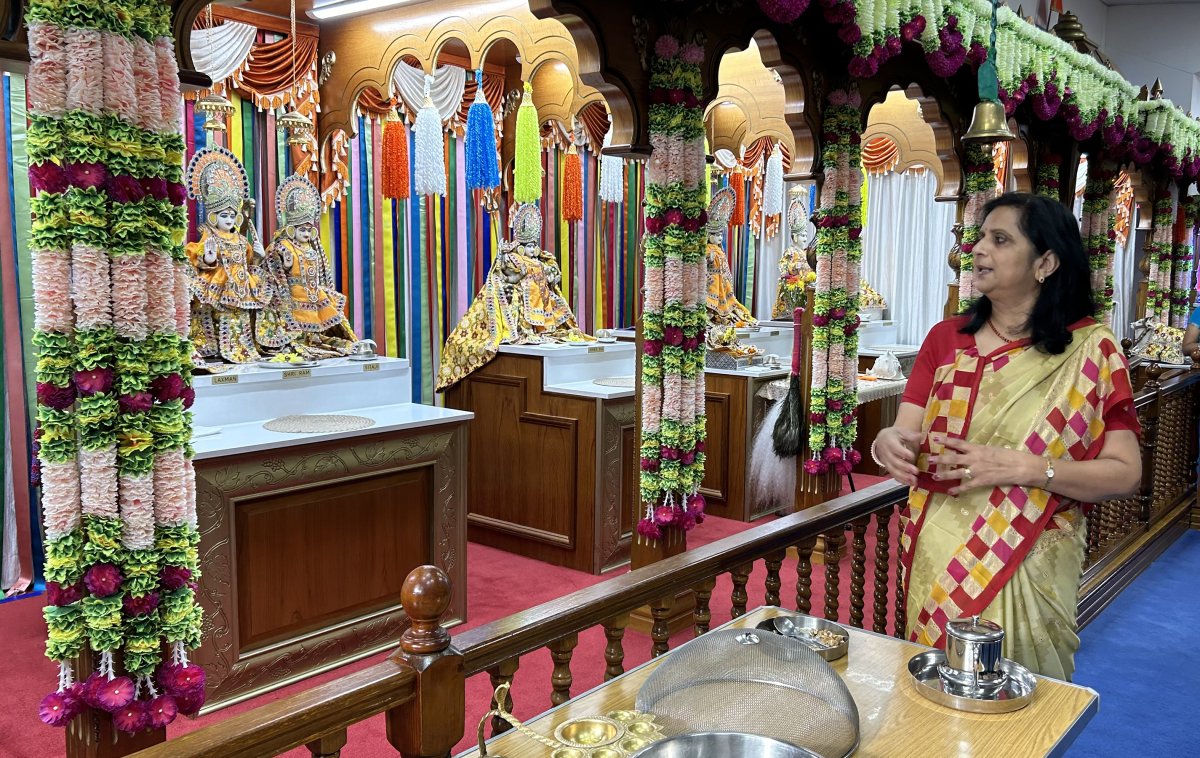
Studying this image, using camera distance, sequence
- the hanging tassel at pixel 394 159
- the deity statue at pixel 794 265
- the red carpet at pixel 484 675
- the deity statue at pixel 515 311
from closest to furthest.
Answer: the red carpet at pixel 484 675 → the hanging tassel at pixel 394 159 → the deity statue at pixel 515 311 → the deity statue at pixel 794 265

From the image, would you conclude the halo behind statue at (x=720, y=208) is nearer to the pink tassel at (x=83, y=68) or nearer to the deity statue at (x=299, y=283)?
the deity statue at (x=299, y=283)

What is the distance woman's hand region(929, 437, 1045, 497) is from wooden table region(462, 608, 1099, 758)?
41 centimetres

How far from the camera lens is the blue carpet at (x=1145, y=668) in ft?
11.1

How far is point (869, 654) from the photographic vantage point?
5.94ft

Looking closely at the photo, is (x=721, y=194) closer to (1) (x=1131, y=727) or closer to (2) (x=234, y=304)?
(2) (x=234, y=304)

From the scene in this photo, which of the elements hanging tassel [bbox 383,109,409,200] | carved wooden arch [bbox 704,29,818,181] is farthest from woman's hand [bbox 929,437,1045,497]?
hanging tassel [bbox 383,109,409,200]

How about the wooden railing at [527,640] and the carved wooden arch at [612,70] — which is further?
the carved wooden arch at [612,70]

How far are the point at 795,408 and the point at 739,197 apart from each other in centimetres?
443

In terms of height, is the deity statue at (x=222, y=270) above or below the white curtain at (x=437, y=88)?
below

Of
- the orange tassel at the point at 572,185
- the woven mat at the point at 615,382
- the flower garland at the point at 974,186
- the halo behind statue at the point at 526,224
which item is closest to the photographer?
the woven mat at the point at 615,382

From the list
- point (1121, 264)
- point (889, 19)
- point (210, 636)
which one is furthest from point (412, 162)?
point (1121, 264)

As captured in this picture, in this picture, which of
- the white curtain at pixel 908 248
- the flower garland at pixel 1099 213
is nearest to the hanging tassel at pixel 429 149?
the flower garland at pixel 1099 213

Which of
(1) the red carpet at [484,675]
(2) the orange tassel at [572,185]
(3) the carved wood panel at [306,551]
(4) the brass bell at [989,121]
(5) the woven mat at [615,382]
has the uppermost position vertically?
(2) the orange tassel at [572,185]

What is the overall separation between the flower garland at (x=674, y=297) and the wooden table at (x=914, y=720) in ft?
7.21
